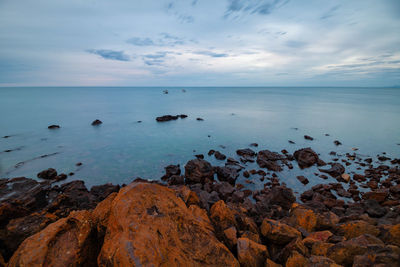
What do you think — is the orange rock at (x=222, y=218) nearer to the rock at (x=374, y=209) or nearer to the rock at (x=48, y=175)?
the rock at (x=374, y=209)

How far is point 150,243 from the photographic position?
406 cm

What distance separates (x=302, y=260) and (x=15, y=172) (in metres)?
25.2

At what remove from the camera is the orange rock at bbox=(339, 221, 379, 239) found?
6.26 metres

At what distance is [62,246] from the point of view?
428 cm

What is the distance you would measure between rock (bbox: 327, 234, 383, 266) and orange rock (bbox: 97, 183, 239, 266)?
2823 mm

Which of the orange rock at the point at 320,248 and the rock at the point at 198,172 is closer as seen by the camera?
the orange rock at the point at 320,248

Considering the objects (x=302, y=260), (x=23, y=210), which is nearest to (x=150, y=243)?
(x=302, y=260)

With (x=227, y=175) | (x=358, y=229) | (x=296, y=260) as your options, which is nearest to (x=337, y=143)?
(x=227, y=175)

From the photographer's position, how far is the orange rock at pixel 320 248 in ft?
17.3

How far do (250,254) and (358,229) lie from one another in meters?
4.69

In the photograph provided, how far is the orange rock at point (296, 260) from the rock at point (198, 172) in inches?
433

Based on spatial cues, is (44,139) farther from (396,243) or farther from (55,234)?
(396,243)

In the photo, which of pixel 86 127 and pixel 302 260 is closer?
pixel 302 260

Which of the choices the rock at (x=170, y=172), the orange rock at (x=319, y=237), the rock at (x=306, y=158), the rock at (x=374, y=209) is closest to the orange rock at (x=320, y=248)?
the orange rock at (x=319, y=237)
